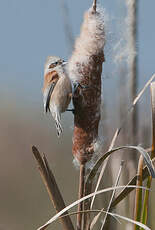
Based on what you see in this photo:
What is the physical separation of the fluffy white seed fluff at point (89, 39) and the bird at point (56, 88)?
0.05 metres

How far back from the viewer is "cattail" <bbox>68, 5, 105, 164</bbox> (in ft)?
2.28

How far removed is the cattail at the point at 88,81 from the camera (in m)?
0.70

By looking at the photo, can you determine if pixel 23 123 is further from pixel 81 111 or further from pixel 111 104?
pixel 81 111

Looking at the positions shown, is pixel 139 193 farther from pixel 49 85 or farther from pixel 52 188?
pixel 49 85

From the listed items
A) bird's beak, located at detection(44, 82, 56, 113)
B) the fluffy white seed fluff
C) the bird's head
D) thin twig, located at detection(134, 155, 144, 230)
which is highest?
the fluffy white seed fluff

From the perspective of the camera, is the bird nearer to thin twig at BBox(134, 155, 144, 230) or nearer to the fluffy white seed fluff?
the fluffy white seed fluff

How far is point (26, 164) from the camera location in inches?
94.7

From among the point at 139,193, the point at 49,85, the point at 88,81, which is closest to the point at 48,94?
the point at 49,85

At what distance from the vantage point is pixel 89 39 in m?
0.71

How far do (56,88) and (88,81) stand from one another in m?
0.10

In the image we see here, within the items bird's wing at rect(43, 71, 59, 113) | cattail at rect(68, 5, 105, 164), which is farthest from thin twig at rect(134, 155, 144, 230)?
bird's wing at rect(43, 71, 59, 113)

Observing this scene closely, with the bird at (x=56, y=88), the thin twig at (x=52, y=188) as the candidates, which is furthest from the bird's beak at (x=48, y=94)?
the thin twig at (x=52, y=188)

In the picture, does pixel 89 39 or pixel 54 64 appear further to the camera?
pixel 54 64

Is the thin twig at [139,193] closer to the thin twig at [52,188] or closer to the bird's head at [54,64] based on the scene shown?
the thin twig at [52,188]
